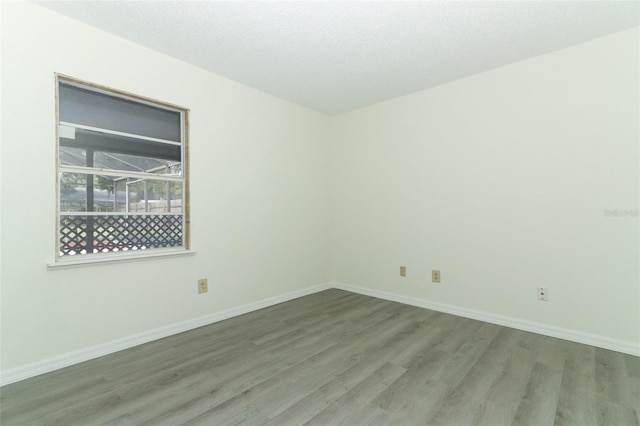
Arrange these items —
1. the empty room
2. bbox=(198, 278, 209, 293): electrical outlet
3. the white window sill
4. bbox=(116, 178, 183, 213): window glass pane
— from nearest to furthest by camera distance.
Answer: the empty room
the white window sill
bbox=(116, 178, 183, 213): window glass pane
bbox=(198, 278, 209, 293): electrical outlet

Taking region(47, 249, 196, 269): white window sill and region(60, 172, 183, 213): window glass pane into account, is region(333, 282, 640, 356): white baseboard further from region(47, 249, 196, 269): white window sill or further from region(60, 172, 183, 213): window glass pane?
region(60, 172, 183, 213): window glass pane

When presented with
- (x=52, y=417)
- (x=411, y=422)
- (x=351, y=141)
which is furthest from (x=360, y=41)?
(x=52, y=417)

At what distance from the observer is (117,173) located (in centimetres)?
234

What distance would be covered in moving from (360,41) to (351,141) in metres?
1.67

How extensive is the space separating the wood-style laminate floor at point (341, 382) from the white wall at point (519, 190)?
15.6 inches

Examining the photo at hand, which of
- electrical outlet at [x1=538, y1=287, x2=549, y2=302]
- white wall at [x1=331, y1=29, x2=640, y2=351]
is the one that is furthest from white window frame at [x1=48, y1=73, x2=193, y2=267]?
electrical outlet at [x1=538, y1=287, x2=549, y2=302]

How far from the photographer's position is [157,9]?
78.5 inches

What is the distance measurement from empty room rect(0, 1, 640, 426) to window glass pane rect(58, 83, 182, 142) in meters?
0.01

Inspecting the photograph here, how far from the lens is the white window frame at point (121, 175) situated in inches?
81.7

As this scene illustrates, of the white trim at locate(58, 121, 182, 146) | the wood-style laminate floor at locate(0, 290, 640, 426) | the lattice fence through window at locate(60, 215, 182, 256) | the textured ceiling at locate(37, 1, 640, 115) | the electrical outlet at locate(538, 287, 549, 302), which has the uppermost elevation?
the textured ceiling at locate(37, 1, 640, 115)

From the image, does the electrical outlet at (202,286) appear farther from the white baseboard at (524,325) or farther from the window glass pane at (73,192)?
the white baseboard at (524,325)

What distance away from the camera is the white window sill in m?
2.06

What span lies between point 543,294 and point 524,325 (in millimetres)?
316

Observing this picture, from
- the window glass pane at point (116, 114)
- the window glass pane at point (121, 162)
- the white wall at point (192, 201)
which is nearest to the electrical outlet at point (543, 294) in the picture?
the white wall at point (192, 201)
